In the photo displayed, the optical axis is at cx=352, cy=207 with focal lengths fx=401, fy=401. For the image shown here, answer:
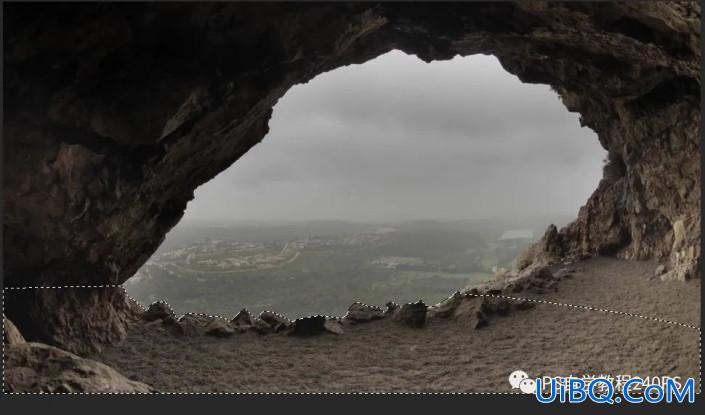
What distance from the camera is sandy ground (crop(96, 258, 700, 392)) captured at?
10938 millimetres

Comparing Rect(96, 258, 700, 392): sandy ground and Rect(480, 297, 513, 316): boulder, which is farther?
Rect(480, 297, 513, 316): boulder

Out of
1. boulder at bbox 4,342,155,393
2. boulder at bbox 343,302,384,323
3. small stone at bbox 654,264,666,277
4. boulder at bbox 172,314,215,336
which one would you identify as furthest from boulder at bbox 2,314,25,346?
small stone at bbox 654,264,666,277

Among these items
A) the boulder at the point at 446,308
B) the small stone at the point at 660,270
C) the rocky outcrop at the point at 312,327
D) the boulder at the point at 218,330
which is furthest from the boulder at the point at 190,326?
the small stone at the point at 660,270

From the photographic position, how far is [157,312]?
52.4ft

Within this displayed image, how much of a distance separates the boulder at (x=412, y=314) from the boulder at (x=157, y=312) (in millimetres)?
8962

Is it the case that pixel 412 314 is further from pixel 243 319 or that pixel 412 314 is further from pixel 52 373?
pixel 52 373

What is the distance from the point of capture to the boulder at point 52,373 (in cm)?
734

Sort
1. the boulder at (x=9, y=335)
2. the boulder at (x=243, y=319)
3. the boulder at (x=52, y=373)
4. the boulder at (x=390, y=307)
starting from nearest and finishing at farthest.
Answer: the boulder at (x=52, y=373)
the boulder at (x=9, y=335)
the boulder at (x=243, y=319)
the boulder at (x=390, y=307)

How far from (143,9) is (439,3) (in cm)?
911

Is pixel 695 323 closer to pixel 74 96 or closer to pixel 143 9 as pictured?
pixel 143 9

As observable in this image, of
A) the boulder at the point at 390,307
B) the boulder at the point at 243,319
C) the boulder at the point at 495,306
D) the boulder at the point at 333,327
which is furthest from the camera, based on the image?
the boulder at the point at 390,307

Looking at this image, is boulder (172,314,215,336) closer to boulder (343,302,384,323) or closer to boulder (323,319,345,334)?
boulder (323,319,345,334)

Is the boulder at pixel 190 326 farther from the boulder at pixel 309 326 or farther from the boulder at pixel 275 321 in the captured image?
the boulder at pixel 309 326

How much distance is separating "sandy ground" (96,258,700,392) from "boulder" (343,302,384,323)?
19.9 inches
